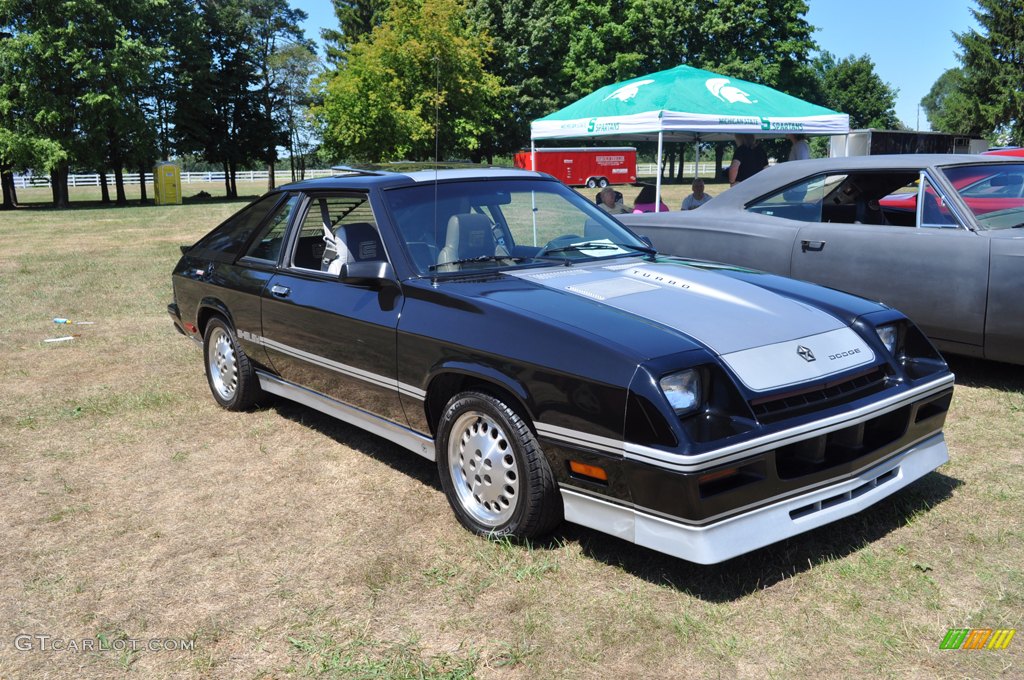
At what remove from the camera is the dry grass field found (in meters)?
2.65

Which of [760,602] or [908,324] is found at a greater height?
[908,324]

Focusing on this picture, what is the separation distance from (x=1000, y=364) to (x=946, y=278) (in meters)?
1.21

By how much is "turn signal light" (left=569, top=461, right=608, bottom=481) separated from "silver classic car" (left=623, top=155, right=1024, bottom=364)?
11.2ft

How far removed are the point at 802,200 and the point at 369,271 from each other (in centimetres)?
377

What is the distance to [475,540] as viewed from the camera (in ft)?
11.3

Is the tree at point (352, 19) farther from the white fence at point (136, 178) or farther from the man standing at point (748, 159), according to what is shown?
the man standing at point (748, 159)

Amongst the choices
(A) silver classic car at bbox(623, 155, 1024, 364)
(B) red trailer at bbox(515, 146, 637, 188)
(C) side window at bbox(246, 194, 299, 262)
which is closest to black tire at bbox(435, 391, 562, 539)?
(C) side window at bbox(246, 194, 299, 262)

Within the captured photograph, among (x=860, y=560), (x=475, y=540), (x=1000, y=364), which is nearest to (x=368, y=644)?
(x=475, y=540)

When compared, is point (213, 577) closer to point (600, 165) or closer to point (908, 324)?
point (908, 324)

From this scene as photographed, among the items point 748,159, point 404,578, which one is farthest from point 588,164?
point 404,578

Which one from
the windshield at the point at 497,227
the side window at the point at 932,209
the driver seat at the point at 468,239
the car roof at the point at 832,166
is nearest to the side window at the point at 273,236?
the windshield at the point at 497,227

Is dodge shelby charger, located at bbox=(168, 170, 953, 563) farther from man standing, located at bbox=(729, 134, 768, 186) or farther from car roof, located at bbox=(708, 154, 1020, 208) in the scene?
man standing, located at bbox=(729, 134, 768, 186)

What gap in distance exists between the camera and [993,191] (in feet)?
19.0

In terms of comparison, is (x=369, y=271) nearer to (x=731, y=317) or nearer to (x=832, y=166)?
(x=731, y=317)
